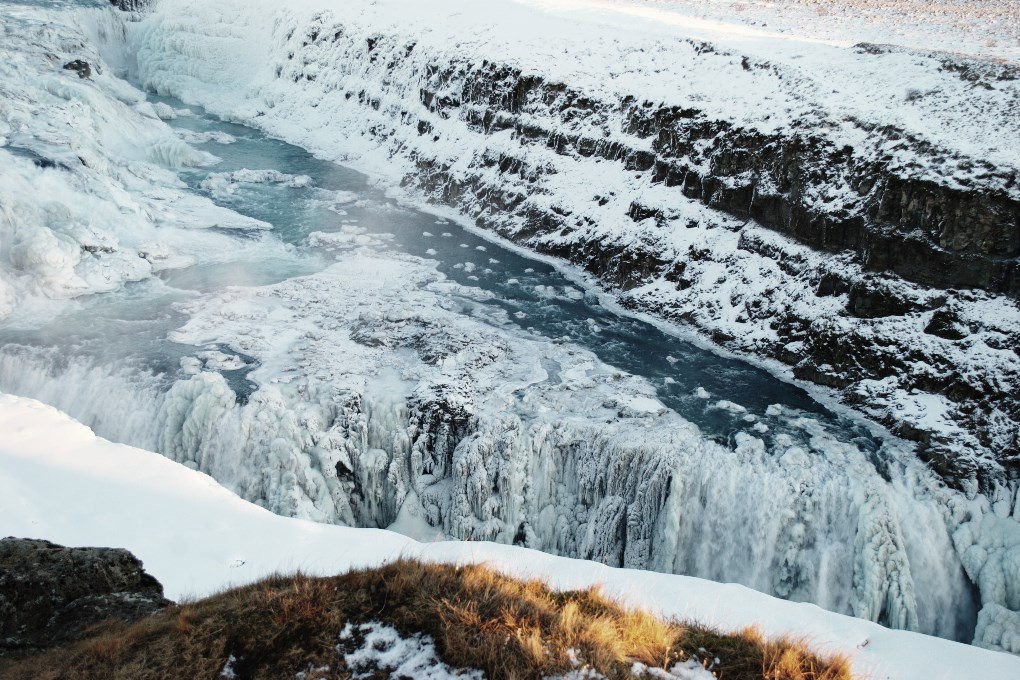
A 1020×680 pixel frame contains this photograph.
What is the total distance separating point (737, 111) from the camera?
21.2 metres

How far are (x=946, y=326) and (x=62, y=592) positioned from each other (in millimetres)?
16740

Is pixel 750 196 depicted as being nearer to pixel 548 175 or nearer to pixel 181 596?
pixel 548 175

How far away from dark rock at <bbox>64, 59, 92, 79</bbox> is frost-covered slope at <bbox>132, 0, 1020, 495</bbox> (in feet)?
25.9

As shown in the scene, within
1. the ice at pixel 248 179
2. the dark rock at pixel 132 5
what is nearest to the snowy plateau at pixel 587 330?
the ice at pixel 248 179

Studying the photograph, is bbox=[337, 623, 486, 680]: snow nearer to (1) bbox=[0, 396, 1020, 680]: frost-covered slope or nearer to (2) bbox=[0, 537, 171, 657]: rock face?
(1) bbox=[0, 396, 1020, 680]: frost-covered slope

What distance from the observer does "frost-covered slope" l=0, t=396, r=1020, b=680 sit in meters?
6.60

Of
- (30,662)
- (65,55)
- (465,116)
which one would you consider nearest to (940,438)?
(30,662)

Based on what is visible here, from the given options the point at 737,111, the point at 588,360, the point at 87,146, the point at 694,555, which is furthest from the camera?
the point at 87,146

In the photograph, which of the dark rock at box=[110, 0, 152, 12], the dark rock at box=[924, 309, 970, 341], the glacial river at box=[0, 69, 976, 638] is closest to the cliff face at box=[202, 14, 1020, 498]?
the dark rock at box=[924, 309, 970, 341]

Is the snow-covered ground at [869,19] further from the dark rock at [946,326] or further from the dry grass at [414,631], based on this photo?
the dry grass at [414,631]

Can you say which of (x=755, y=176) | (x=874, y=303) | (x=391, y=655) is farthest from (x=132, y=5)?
(x=391, y=655)

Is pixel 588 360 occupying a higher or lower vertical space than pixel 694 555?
higher

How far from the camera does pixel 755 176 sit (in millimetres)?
19969

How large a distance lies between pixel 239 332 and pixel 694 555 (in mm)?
11101
